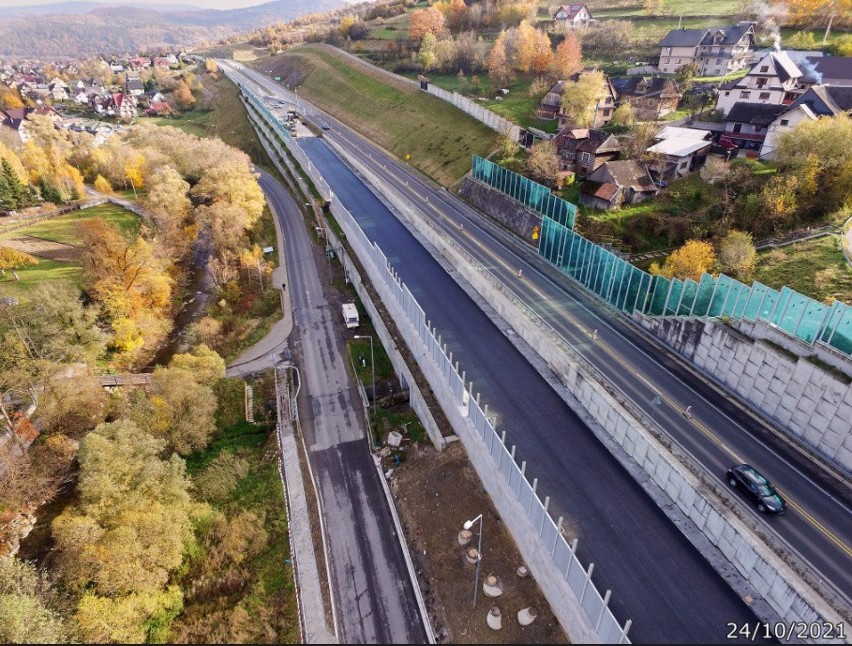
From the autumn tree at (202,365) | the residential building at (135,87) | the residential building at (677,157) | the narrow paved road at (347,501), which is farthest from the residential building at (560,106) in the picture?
the residential building at (135,87)

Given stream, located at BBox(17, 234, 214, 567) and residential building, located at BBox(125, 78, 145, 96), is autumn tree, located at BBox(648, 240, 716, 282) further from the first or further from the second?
residential building, located at BBox(125, 78, 145, 96)

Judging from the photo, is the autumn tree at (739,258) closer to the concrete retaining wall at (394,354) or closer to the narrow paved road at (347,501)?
the concrete retaining wall at (394,354)

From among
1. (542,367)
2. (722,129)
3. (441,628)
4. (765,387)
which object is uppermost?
(722,129)

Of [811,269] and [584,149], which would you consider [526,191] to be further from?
[811,269]

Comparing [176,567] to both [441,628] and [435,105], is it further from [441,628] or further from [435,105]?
[435,105]

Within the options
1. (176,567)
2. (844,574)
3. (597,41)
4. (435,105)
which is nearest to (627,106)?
(435,105)

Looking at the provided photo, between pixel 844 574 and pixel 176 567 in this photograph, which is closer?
pixel 844 574
